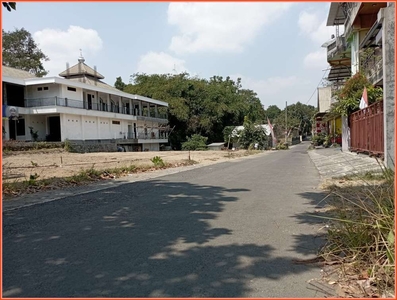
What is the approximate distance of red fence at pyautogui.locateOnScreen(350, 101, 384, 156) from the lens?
490 inches

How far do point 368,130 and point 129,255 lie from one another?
1346 cm

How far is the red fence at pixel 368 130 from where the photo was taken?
40.8 ft

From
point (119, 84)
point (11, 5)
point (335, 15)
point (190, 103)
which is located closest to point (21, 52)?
point (119, 84)

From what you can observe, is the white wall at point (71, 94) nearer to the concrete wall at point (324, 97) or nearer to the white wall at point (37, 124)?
the white wall at point (37, 124)

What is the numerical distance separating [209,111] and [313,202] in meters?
43.2

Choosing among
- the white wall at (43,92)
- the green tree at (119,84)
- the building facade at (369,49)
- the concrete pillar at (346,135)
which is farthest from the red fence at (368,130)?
the green tree at (119,84)

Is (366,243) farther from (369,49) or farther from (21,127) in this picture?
(21,127)

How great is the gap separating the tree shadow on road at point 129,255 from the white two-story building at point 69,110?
72.4ft

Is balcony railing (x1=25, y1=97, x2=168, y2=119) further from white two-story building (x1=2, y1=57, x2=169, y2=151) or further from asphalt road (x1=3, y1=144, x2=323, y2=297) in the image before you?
asphalt road (x1=3, y1=144, x2=323, y2=297)

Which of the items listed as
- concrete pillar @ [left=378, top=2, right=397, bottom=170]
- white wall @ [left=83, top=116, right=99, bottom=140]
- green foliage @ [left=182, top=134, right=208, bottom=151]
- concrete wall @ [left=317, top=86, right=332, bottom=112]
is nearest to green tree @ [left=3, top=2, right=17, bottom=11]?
concrete pillar @ [left=378, top=2, right=397, bottom=170]

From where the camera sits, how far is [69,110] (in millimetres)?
31625

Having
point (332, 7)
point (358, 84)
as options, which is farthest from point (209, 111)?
point (358, 84)

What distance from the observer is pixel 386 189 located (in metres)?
4.00

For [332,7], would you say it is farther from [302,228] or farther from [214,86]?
[302,228]
